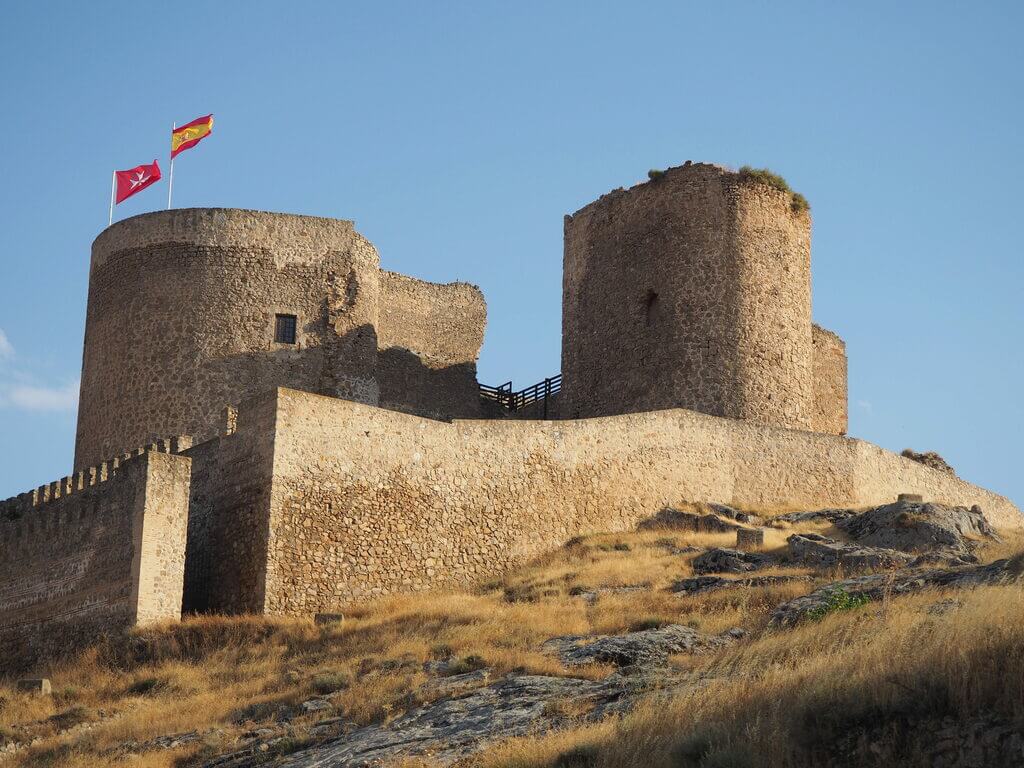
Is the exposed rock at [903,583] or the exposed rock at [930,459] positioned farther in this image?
the exposed rock at [930,459]

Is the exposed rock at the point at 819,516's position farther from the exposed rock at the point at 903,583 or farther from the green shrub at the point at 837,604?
the green shrub at the point at 837,604

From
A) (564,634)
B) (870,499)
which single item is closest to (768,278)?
(870,499)

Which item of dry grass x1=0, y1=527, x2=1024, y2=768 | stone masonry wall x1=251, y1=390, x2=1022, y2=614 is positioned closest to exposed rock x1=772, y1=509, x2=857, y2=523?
stone masonry wall x1=251, y1=390, x2=1022, y2=614

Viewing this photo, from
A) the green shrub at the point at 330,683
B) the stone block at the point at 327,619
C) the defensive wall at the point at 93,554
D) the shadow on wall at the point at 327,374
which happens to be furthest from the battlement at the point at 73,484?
the green shrub at the point at 330,683

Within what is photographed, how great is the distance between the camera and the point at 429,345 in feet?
113

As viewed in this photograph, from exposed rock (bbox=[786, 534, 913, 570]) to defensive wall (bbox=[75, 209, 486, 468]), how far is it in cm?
1188

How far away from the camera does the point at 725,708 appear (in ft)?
39.8

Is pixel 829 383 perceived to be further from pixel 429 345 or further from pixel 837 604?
pixel 837 604

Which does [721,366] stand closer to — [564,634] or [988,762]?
[564,634]

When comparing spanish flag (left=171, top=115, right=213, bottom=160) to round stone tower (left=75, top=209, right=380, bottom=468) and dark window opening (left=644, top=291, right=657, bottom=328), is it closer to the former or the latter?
round stone tower (left=75, top=209, right=380, bottom=468)

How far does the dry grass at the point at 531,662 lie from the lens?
1177cm

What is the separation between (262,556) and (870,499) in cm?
1423

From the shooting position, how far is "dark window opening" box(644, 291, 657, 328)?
31875 millimetres

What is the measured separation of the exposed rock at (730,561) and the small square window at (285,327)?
11.5 m
